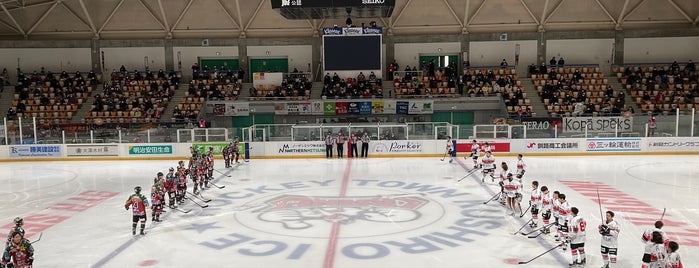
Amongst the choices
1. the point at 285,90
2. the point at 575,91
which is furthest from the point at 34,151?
the point at 575,91

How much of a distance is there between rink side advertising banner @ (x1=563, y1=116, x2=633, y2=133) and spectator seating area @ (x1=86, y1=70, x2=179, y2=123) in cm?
2251

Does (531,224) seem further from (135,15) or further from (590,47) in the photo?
(135,15)

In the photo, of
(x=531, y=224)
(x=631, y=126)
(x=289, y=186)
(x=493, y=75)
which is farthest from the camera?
(x=493, y=75)

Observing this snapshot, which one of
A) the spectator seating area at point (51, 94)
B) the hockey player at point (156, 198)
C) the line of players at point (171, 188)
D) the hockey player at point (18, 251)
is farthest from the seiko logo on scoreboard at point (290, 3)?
the spectator seating area at point (51, 94)

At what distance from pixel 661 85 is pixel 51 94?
37729mm

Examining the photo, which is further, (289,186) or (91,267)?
(289,186)

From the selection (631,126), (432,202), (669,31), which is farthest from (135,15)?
(669,31)

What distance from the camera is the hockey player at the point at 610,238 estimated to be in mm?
9055

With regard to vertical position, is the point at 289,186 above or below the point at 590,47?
below

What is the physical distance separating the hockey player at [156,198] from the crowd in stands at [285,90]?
20.1 meters

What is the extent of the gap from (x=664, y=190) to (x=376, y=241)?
10.3m

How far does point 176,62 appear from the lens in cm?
3744

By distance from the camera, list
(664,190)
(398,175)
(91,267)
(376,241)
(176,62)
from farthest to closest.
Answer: (176,62) → (398,175) → (664,190) → (376,241) → (91,267)

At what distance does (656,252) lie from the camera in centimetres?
812
